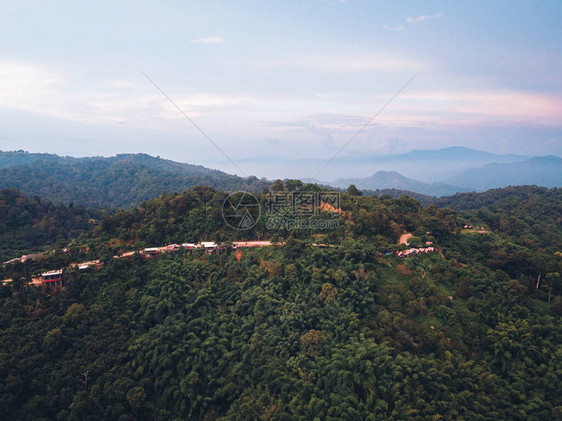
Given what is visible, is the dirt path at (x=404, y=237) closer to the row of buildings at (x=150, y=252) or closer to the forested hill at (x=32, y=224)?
the row of buildings at (x=150, y=252)

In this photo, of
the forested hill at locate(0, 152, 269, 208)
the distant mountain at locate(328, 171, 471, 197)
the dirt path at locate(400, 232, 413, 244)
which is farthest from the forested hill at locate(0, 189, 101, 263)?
the distant mountain at locate(328, 171, 471, 197)

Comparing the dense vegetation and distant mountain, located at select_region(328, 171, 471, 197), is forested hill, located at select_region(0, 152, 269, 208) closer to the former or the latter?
the dense vegetation

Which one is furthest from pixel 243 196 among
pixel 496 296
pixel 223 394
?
pixel 496 296

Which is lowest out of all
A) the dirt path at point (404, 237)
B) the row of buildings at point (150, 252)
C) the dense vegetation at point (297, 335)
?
the dense vegetation at point (297, 335)

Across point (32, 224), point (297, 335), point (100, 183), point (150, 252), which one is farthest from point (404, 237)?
point (100, 183)

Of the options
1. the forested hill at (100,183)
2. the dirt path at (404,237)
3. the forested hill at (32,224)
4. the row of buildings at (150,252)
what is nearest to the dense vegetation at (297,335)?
the row of buildings at (150,252)

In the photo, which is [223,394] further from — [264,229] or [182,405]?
[264,229]
